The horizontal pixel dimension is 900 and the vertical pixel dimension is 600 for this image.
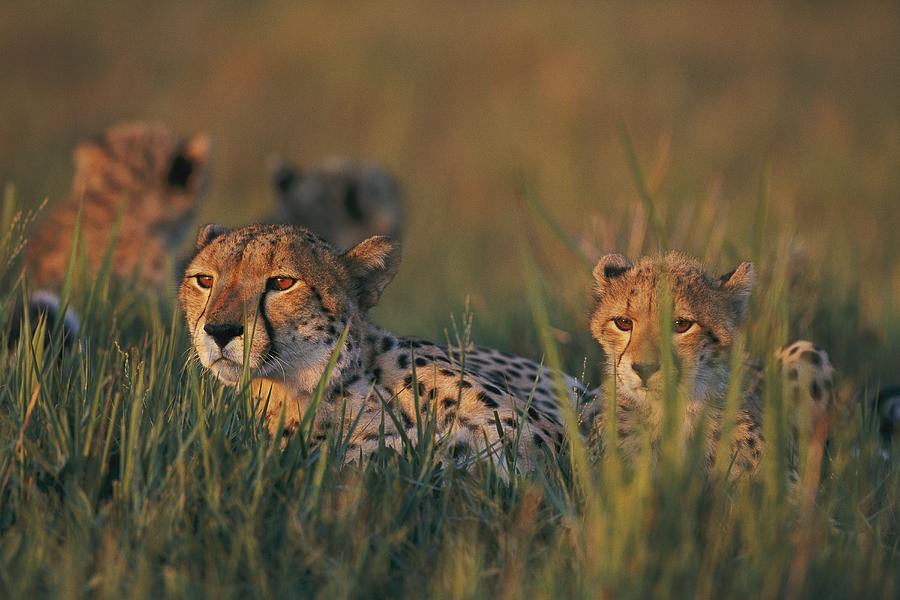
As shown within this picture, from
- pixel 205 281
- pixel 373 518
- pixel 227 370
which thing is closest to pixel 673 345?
pixel 373 518

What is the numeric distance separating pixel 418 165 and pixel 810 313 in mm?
7710

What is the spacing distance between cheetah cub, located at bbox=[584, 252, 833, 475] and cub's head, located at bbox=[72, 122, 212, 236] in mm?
3732

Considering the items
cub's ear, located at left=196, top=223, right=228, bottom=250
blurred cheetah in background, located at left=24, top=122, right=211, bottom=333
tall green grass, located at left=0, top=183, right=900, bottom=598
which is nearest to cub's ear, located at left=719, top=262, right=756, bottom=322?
tall green grass, located at left=0, top=183, right=900, bottom=598

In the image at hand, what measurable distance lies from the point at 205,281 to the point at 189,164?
3438mm

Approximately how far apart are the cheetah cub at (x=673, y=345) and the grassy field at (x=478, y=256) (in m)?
0.13

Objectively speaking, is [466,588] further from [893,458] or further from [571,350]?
[571,350]

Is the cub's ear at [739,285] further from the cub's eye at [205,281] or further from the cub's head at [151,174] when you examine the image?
the cub's head at [151,174]

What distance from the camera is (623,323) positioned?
130 inches

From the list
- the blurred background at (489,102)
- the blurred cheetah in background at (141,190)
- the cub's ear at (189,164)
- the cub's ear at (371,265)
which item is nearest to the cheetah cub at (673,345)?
the cub's ear at (371,265)

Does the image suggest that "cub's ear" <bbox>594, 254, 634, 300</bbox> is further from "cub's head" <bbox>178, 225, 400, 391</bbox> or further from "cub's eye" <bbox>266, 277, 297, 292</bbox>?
"cub's eye" <bbox>266, 277, 297, 292</bbox>

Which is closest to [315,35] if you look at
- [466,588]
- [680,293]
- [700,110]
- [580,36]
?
[580,36]

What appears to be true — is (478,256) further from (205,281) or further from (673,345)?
(673,345)

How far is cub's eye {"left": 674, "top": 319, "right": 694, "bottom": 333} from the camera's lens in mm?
3246

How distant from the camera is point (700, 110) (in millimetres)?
12922
